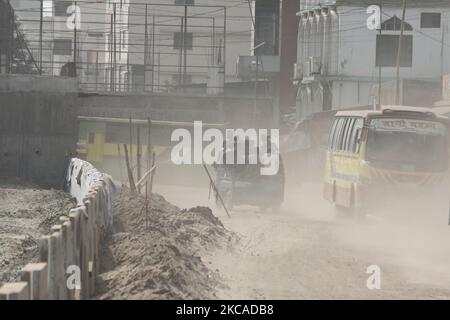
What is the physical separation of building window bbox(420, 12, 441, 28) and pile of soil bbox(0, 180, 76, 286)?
100 feet

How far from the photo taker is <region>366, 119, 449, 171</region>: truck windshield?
75.2 ft

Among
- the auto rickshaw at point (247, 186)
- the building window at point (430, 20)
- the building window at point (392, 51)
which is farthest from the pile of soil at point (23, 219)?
the building window at point (430, 20)

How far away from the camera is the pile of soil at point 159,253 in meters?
10.3

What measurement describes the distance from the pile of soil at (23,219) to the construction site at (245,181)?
82mm

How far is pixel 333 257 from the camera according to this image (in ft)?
52.9

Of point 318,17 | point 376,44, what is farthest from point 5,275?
point 318,17

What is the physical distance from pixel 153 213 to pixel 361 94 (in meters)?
37.8

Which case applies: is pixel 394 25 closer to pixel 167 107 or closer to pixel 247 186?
pixel 167 107

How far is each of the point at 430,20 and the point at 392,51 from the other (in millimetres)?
2780

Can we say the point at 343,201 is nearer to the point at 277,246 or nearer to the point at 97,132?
the point at 277,246

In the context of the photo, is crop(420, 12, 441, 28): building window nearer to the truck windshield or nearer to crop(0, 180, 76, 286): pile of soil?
crop(0, 180, 76, 286): pile of soil

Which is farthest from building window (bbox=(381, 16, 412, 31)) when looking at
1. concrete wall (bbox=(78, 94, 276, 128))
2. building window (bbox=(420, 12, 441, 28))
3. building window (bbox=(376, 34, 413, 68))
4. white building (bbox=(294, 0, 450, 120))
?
concrete wall (bbox=(78, 94, 276, 128))

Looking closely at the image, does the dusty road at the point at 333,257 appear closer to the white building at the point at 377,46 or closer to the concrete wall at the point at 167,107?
the concrete wall at the point at 167,107

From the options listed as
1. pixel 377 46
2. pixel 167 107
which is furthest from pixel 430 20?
pixel 167 107
